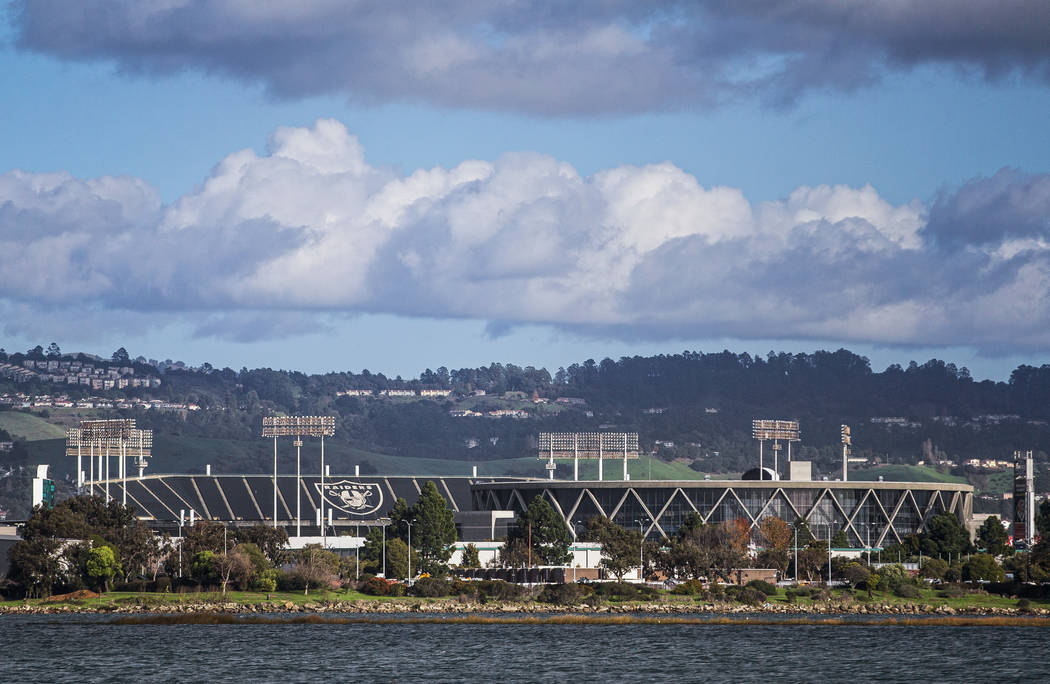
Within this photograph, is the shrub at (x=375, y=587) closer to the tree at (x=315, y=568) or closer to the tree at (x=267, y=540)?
the tree at (x=315, y=568)

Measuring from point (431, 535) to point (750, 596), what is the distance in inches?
1532

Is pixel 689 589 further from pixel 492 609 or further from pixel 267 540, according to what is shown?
pixel 267 540

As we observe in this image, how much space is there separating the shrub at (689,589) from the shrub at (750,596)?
14.4ft

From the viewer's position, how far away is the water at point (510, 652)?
11056 cm

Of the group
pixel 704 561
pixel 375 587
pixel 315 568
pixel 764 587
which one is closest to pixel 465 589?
pixel 375 587

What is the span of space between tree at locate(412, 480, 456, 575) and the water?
146ft

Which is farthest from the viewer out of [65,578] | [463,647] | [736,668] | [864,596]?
[864,596]

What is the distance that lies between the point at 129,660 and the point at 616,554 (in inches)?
3141

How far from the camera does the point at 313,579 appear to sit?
557 ft

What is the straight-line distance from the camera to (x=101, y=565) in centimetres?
16062

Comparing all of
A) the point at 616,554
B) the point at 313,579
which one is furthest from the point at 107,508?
the point at 616,554

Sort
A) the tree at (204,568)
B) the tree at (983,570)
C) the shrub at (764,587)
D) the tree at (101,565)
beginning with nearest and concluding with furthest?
the tree at (101,565) → the tree at (204,568) → the shrub at (764,587) → the tree at (983,570)

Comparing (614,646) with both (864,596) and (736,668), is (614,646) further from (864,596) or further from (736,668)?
(864,596)

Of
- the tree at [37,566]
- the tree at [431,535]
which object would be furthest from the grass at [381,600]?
the tree at [431,535]
